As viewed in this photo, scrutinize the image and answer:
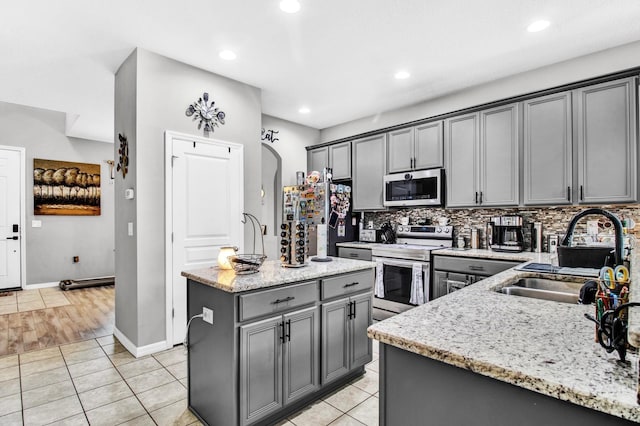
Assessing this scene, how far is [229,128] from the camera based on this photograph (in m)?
3.72

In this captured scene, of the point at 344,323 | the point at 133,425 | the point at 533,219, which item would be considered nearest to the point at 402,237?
the point at 533,219

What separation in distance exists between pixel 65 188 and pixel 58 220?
587 mm

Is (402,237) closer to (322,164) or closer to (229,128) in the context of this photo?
(322,164)

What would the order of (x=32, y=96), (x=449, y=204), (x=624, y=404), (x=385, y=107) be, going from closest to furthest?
(x=624, y=404) → (x=449, y=204) → (x=32, y=96) → (x=385, y=107)

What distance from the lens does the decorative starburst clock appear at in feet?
11.3

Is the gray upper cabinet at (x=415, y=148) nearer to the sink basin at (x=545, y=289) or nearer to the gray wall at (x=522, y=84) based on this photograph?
the gray wall at (x=522, y=84)

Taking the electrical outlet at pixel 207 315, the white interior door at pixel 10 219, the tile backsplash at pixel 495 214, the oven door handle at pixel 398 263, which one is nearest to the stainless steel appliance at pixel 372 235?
the tile backsplash at pixel 495 214

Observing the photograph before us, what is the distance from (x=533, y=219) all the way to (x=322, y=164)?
2.98 metres

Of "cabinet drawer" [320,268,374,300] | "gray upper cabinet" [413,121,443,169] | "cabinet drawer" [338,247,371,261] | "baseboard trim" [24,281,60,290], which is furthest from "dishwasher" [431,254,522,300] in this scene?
"baseboard trim" [24,281,60,290]

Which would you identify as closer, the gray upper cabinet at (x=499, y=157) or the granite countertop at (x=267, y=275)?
the granite countertop at (x=267, y=275)

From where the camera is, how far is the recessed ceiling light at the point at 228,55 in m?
3.16

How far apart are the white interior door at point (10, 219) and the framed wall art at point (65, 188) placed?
0.80 ft

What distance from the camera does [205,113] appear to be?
11.5 feet

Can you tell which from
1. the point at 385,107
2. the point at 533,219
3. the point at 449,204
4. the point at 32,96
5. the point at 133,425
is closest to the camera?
the point at 133,425
